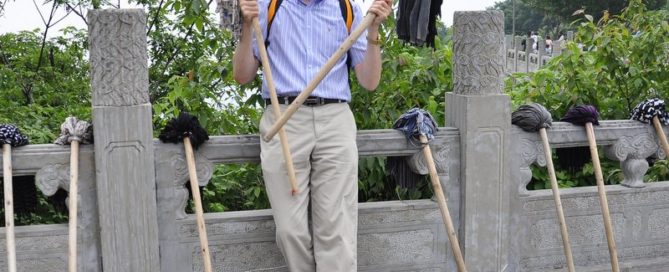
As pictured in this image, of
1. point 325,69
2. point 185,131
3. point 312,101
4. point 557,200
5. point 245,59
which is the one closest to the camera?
point 325,69

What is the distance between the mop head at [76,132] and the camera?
13.3ft

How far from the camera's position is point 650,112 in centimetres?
509

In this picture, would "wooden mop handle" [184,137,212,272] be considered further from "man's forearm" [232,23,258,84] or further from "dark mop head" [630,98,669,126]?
"dark mop head" [630,98,669,126]

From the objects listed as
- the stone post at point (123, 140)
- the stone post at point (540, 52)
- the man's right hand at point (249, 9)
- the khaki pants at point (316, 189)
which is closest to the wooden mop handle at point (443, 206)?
the khaki pants at point (316, 189)

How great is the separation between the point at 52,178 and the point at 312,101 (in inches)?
54.3

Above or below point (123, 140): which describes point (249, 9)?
above

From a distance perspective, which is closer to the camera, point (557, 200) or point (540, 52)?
point (557, 200)

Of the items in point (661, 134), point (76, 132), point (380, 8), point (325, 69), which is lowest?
point (661, 134)

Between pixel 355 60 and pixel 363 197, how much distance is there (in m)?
1.43

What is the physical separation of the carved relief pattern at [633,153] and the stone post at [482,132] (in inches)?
32.8

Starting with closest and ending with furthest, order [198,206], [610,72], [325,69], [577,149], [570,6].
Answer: [325,69] < [198,206] < [577,149] < [610,72] < [570,6]

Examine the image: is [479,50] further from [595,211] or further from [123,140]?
[123,140]

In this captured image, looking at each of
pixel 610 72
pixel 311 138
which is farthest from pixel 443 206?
pixel 610 72

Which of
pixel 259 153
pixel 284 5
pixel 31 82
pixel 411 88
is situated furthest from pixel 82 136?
pixel 31 82
